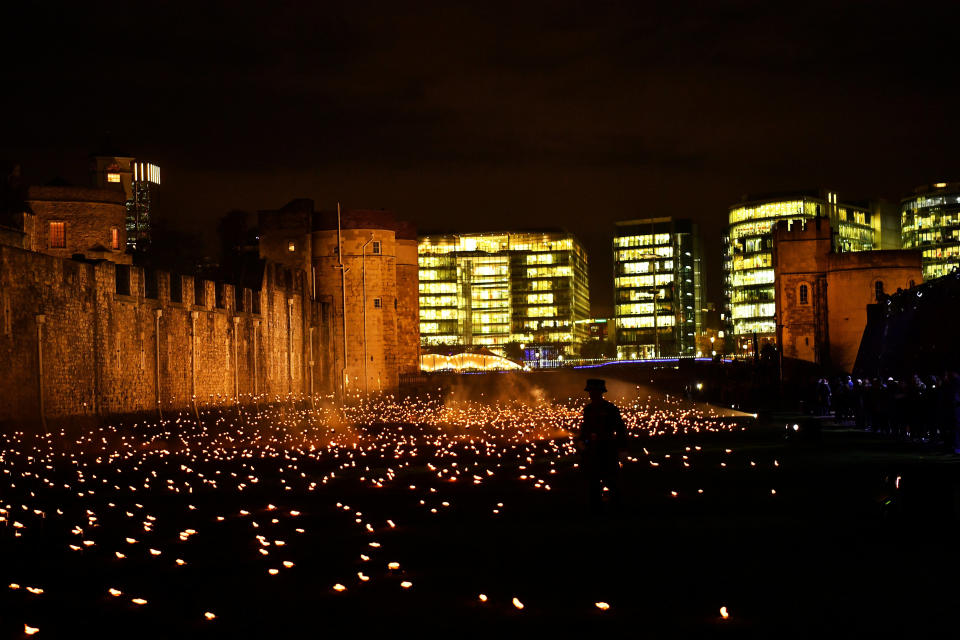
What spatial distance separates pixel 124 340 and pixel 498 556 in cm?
2989

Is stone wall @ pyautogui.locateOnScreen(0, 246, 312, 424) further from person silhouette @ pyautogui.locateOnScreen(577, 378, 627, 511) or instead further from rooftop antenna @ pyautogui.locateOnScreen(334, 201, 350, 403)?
person silhouette @ pyautogui.locateOnScreen(577, 378, 627, 511)

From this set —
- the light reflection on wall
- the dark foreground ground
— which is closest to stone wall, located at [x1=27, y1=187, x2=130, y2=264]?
the light reflection on wall

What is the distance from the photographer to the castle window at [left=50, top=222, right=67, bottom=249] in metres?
70.9

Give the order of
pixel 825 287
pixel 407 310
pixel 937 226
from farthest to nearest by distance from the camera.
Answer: pixel 937 226, pixel 825 287, pixel 407 310

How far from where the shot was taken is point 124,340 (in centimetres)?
3891

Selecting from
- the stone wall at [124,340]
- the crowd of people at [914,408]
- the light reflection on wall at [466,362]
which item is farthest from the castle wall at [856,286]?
the crowd of people at [914,408]

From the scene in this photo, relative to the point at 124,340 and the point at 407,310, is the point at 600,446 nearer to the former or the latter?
the point at 124,340

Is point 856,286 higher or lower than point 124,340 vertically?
higher

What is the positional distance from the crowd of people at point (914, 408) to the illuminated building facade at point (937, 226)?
152m

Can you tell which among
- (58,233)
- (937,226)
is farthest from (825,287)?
(937,226)

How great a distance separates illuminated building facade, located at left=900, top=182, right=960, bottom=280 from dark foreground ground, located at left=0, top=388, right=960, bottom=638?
6702 inches

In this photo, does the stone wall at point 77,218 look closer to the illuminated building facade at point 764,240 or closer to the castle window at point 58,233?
the castle window at point 58,233

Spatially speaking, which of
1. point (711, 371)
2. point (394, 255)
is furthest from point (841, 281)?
point (394, 255)

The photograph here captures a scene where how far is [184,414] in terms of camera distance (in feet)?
138
